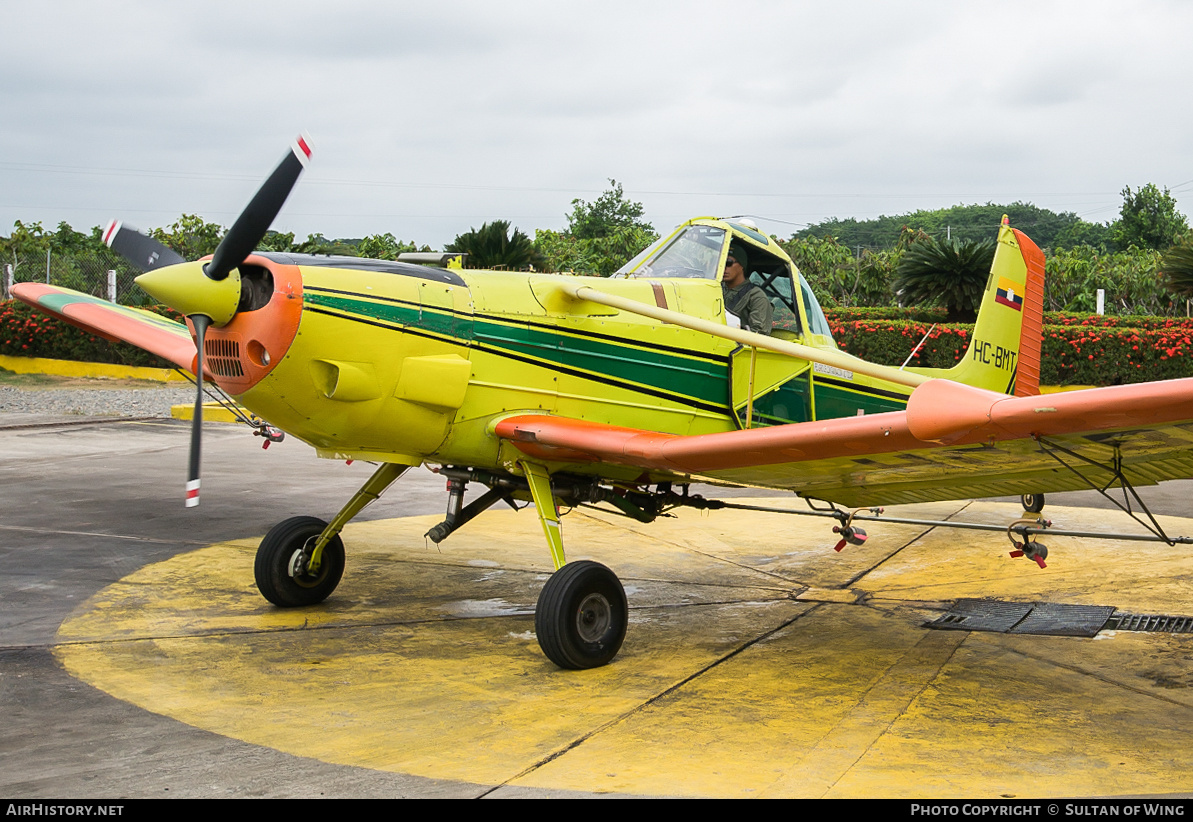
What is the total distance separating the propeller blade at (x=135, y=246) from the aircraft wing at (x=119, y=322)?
1147 mm

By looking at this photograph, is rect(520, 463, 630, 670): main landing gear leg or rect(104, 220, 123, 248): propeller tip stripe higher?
rect(104, 220, 123, 248): propeller tip stripe

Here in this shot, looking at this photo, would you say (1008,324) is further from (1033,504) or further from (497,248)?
(497,248)


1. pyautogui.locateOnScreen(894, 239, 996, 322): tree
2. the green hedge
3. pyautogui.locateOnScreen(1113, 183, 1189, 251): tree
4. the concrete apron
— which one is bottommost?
the concrete apron

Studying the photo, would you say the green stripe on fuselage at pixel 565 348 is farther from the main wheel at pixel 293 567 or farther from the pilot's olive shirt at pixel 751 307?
the main wheel at pixel 293 567

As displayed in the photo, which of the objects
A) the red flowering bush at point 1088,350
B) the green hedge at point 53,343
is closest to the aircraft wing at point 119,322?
the green hedge at point 53,343

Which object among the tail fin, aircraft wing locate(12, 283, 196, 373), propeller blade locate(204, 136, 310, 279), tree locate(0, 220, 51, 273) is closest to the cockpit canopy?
the tail fin

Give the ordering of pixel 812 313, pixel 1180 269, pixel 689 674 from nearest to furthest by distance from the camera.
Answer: pixel 689 674
pixel 812 313
pixel 1180 269

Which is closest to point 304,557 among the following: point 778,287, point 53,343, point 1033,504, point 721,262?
point 721,262

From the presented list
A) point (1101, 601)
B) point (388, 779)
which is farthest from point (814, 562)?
point (388, 779)

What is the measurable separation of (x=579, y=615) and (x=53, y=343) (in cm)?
2286

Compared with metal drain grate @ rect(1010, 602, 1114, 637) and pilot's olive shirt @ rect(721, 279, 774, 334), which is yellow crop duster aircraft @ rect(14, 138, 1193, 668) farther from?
metal drain grate @ rect(1010, 602, 1114, 637)

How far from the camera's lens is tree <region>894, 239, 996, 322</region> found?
2388 centimetres

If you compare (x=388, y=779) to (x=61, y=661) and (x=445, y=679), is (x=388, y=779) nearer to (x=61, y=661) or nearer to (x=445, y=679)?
(x=445, y=679)

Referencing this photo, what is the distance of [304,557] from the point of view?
7121 millimetres
